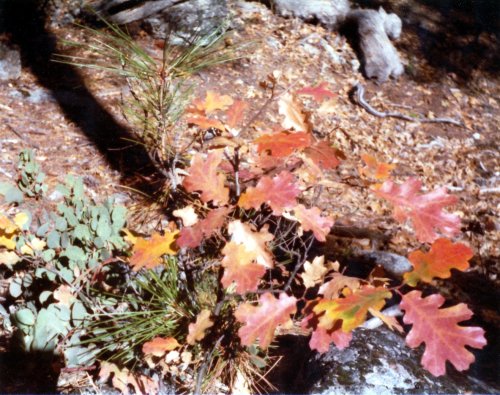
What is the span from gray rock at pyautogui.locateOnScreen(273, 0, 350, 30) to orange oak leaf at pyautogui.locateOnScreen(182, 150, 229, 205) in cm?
528

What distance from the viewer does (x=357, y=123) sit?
496 centimetres

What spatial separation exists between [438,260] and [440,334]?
202mm

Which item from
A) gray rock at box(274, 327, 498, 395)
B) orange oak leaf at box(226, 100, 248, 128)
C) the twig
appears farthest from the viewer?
the twig

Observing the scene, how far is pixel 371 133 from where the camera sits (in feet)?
16.0

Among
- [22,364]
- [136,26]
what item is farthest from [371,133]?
[22,364]

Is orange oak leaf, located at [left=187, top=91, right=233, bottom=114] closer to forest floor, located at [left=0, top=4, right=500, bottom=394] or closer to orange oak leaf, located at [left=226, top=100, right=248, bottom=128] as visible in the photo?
orange oak leaf, located at [left=226, top=100, right=248, bottom=128]

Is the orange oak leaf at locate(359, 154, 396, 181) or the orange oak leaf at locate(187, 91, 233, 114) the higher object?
the orange oak leaf at locate(187, 91, 233, 114)

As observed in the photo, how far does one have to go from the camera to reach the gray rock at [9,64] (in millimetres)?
4098

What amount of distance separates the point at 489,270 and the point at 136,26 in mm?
4617

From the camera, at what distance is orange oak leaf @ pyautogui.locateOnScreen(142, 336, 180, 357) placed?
1.82 metres

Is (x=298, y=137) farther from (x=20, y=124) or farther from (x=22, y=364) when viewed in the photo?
(x=20, y=124)

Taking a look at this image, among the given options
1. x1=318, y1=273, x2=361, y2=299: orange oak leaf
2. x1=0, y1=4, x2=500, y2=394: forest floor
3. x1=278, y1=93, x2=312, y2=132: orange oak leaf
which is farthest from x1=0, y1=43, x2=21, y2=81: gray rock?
x1=318, y1=273, x2=361, y2=299: orange oak leaf

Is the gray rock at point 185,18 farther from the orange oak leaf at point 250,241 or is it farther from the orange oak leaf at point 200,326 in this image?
the orange oak leaf at point 250,241

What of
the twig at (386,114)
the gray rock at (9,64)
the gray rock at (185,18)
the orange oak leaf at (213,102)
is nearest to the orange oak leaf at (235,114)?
the orange oak leaf at (213,102)
